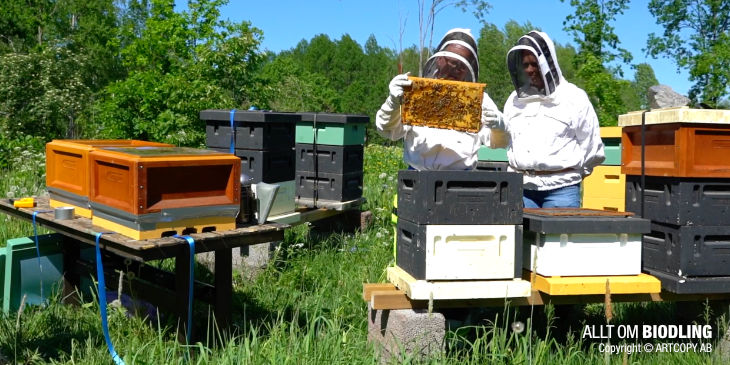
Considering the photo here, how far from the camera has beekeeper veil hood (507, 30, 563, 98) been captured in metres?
3.88

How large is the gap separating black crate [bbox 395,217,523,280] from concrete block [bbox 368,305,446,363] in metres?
0.20

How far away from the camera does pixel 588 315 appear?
4465 mm

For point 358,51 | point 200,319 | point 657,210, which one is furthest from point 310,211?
point 358,51

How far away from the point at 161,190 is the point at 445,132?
5.27 ft

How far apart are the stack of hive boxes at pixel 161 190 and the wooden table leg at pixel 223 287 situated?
0.26 meters

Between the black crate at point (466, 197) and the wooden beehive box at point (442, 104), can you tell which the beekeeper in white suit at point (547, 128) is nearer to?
the wooden beehive box at point (442, 104)

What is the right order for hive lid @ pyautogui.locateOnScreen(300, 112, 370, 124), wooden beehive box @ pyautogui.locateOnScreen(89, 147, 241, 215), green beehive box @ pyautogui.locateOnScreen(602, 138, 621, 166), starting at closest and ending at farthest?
wooden beehive box @ pyautogui.locateOnScreen(89, 147, 241, 215), green beehive box @ pyautogui.locateOnScreen(602, 138, 621, 166), hive lid @ pyautogui.locateOnScreen(300, 112, 370, 124)

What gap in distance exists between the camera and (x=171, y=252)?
10.5ft

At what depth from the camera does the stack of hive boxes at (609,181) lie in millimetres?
5773

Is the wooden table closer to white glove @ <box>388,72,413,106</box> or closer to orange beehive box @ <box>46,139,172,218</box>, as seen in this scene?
orange beehive box @ <box>46,139,172,218</box>

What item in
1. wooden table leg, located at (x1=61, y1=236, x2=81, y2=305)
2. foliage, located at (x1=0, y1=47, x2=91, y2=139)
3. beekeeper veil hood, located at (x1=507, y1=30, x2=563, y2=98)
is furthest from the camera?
foliage, located at (x1=0, y1=47, x2=91, y2=139)

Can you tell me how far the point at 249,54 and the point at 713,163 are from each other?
31.9ft

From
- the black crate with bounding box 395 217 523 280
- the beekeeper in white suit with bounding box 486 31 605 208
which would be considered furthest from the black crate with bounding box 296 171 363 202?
the black crate with bounding box 395 217 523 280

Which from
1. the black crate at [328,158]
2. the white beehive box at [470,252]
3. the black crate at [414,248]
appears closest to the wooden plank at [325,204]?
the black crate at [328,158]
